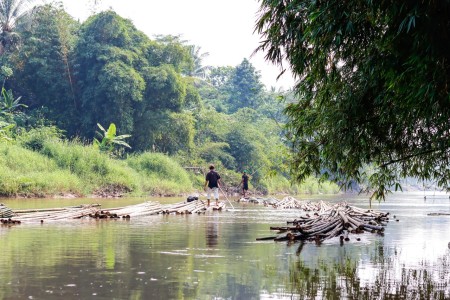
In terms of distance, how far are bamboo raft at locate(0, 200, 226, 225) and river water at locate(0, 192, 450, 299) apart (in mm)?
1055

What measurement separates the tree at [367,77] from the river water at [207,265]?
1.53 metres

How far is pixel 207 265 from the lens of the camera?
914cm

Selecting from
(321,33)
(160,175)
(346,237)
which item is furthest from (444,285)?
(160,175)

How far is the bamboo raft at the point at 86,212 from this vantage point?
15.5 meters

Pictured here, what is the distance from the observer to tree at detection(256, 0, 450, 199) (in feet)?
19.9

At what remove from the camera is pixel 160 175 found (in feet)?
142

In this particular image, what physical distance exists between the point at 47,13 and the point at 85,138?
9.50 metres

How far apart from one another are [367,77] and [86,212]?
11.2 meters

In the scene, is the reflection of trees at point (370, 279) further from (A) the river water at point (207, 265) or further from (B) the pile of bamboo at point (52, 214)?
(B) the pile of bamboo at point (52, 214)

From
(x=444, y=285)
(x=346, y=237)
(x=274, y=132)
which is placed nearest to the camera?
(x=444, y=285)

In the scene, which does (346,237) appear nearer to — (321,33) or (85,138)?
(321,33)

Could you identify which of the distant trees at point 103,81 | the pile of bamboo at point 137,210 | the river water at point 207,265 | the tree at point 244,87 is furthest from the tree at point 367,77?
the tree at point 244,87

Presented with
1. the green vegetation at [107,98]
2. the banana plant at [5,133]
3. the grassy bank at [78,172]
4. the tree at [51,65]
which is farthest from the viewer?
the tree at [51,65]

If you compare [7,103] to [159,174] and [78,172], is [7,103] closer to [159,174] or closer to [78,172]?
[78,172]
